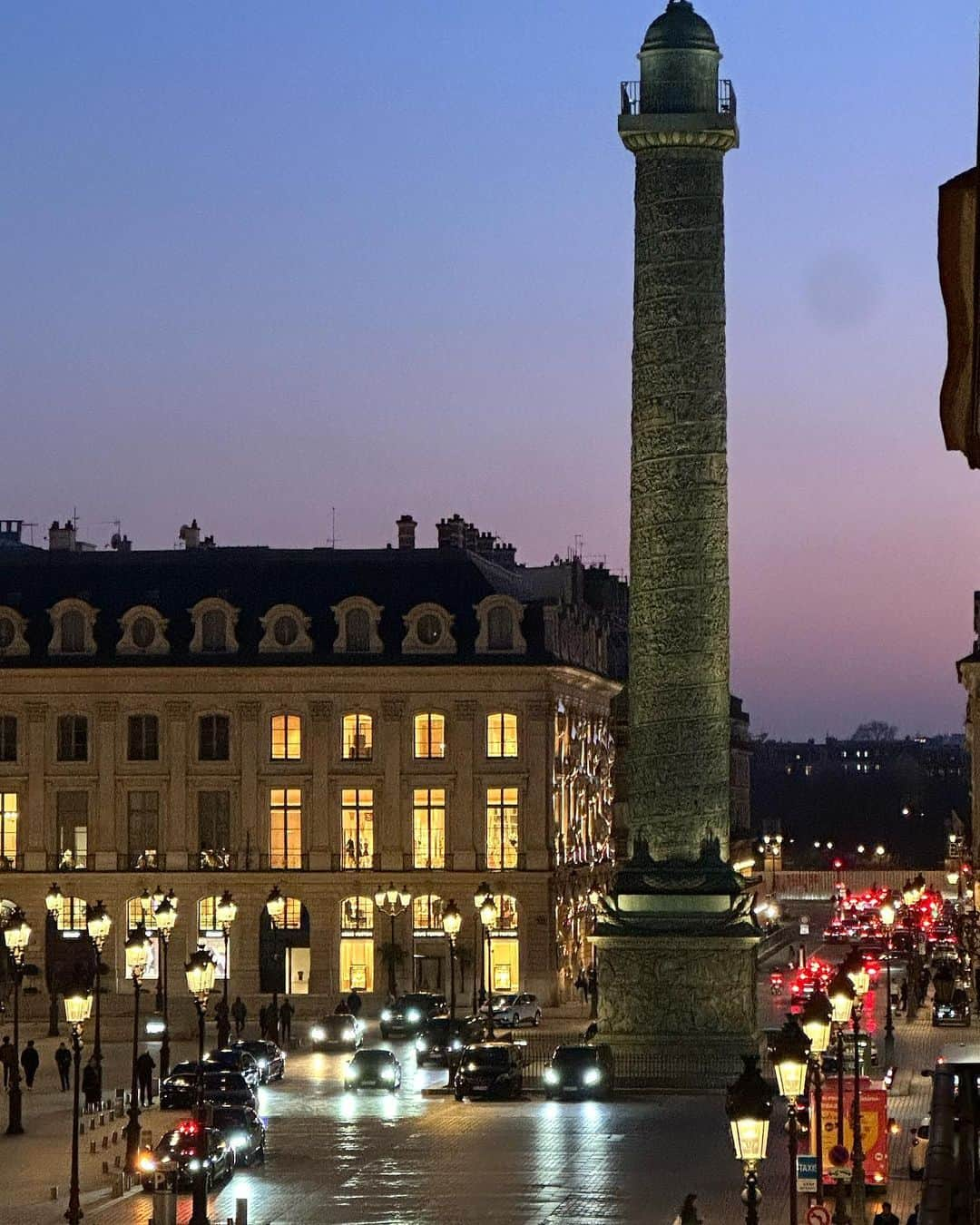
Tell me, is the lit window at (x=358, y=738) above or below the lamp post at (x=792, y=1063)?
above

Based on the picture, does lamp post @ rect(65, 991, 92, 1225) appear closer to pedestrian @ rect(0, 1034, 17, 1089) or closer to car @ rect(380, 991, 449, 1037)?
pedestrian @ rect(0, 1034, 17, 1089)

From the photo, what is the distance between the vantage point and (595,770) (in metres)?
86.3

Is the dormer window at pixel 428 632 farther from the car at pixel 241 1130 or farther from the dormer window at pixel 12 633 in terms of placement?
the car at pixel 241 1130

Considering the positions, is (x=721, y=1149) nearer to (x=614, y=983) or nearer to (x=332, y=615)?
(x=614, y=983)

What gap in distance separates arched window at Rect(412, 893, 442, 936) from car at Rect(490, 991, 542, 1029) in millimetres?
6807

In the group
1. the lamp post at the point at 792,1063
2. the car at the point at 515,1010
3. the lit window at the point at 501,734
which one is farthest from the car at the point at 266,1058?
the lamp post at the point at 792,1063

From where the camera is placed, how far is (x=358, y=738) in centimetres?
7906

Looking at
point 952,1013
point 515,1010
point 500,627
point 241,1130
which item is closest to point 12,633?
point 500,627

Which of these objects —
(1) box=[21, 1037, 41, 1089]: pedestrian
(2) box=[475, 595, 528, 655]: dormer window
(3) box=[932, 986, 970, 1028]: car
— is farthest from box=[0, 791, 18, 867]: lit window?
(1) box=[21, 1037, 41, 1089]: pedestrian

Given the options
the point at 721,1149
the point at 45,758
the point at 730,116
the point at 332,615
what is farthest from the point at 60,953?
the point at 721,1149

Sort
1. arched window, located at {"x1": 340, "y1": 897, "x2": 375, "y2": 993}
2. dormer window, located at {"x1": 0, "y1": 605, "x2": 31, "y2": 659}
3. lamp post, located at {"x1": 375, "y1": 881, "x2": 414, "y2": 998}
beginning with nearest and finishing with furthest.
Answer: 1. lamp post, located at {"x1": 375, "y1": 881, "x2": 414, "y2": 998}
2. arched window, located at {"x1": 340, "y1": 897, "x2": 375, "y2": 993}
3. dormer window, located at {"x1": 0, "y1": 605, "x2": 31, "y2": 659}

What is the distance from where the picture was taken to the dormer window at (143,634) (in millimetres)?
79875

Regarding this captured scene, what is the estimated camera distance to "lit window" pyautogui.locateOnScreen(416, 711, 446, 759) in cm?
7862

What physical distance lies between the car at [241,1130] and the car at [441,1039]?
15.3 m
